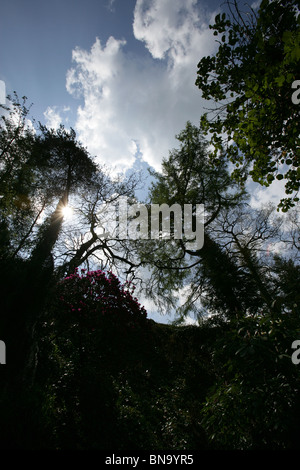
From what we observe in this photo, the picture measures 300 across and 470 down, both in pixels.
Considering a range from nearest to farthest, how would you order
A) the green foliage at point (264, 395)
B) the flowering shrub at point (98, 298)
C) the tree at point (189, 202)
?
the green foliage at point (264, 395) < the flowering shrub at point (98, 298) < the tree at point (189, 202)

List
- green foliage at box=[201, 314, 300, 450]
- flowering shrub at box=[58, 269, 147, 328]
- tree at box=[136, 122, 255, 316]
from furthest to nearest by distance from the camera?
1. tree at box=[136, 122, 255, 316]
2. flowering shrub at box=[58, 269, 147, 328]
3. green foliage at box=[201, 314, 300, 450]

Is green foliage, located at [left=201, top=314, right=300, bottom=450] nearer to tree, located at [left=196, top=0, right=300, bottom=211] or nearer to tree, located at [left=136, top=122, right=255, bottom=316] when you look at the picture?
tree, located at [left=196, top=0, right=300, bottom=211]

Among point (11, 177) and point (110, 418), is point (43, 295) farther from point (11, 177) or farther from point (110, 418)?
point (11, 177)

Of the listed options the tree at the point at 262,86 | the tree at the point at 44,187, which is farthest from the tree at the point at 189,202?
the tree at the point at 262,86

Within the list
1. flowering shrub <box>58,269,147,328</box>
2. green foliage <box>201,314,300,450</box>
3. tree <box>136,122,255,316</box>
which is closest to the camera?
green foliage <box>201,314,300,450</box>

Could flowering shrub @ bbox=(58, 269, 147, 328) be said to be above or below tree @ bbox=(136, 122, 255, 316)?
below

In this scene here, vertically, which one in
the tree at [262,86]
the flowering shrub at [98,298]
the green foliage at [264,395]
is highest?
the tree at [262,86]

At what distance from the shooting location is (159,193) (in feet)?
47.4

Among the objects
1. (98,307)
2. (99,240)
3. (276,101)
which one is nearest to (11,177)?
(99,240)

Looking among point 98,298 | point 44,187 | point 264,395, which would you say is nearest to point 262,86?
point 264,395

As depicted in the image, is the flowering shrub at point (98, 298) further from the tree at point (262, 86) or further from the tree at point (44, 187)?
the tree at point (262, 86)

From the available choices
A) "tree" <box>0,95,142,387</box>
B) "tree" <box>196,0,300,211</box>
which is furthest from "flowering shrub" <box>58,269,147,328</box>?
"tree" <box>196,0,300,211</box>

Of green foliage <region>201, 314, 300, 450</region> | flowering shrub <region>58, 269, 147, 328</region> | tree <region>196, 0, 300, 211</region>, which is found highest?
tree <region>196, 0, 300, 211</region>
